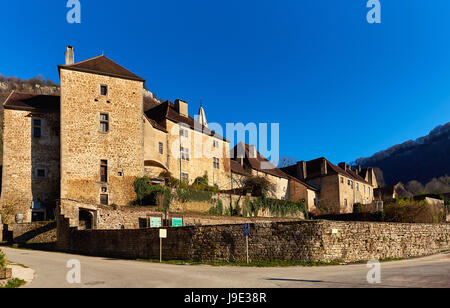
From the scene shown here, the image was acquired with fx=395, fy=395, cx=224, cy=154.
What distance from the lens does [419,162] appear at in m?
115

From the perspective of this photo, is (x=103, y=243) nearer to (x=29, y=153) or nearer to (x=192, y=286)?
(x=192, y=286)

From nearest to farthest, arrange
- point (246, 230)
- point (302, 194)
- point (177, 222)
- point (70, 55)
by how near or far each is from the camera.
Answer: point (246, 230) < point (177, 222) < point (70, 55) < point (302, 194)

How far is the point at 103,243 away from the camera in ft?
70.3

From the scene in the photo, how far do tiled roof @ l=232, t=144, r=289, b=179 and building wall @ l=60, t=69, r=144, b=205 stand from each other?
19800mm

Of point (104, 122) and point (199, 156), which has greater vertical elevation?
point (104, 122)

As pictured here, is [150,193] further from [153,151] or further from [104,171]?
[153,151]

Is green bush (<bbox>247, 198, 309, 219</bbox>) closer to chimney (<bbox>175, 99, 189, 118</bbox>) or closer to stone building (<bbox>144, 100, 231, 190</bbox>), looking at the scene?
stone building (<bbox>144, 100, 231, 190</bbox>)

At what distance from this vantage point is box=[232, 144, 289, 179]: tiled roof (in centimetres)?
5047

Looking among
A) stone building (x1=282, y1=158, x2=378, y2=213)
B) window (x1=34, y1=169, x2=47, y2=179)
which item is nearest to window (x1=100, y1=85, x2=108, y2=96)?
window (x1=34, y1=169, x2=47, y2=179)

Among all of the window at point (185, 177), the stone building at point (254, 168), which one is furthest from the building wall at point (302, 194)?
the window at point (185, 177)

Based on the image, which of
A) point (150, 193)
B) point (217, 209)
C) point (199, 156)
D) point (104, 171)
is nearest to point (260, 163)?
point (199, 156)

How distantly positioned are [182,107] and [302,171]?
22604mm

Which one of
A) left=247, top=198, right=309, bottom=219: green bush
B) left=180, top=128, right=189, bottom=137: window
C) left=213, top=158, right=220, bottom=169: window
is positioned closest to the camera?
Result: left=247, top=198, right=309, bottom=219: green bush
